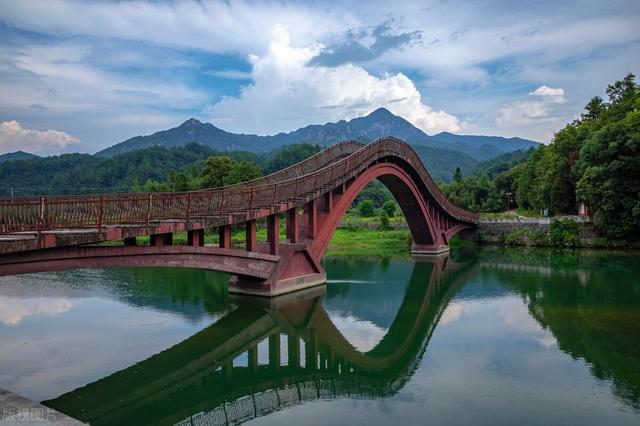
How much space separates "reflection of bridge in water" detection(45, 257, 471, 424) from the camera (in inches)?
527

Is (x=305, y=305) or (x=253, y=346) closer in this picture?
(x=253, y=346)

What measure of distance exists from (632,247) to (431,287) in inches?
996

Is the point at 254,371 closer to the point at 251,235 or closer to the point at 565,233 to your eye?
the point at 251,235

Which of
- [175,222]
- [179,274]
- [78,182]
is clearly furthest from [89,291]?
[78,182]

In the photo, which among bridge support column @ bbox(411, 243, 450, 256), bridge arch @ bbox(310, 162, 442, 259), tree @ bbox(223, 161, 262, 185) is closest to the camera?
bridge arch @ bbox(310, 162, 442, 259)

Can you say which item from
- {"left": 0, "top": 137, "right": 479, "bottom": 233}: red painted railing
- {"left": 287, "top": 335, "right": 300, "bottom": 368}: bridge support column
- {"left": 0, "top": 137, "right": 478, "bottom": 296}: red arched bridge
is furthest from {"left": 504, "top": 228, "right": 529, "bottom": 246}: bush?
{"left": 287, "top": 335, "right": 300, "bottom": 368}: bridge support column

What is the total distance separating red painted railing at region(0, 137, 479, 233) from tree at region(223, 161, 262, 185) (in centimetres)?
3078

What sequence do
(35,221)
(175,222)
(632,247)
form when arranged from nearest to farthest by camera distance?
(35,221), (175,222), (632,247)

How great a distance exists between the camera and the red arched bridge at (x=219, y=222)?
1508 centimetres

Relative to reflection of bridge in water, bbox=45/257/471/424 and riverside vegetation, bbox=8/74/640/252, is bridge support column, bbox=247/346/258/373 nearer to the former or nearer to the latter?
reflection of bridge in water, bbox=45/257/471/424

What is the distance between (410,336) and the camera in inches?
856

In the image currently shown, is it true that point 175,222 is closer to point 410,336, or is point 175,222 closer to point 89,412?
point 89,412

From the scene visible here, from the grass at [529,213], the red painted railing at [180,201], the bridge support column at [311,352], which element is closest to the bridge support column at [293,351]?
the bridge support column at [311,352]

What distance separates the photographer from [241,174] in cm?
6781
